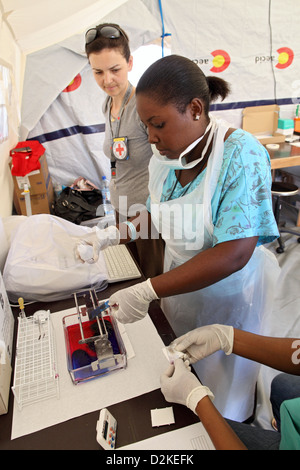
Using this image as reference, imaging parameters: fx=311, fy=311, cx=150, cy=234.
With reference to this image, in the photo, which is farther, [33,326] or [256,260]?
[256,260]

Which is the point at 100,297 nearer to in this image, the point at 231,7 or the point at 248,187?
the point at 248,187

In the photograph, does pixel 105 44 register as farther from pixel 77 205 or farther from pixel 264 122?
pixel 264 122

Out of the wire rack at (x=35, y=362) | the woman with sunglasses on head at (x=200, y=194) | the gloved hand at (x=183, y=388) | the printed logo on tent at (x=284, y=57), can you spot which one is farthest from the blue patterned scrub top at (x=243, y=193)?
the printed logo on tent at (x=284, y=57)

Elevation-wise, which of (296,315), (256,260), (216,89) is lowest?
(296,315)

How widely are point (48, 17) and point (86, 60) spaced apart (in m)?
0.46

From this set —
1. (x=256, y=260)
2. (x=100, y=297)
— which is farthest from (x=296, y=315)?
(x=100, y=297)

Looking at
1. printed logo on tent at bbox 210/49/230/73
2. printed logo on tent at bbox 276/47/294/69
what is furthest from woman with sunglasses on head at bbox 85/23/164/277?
printed logo on tent at bbox 276/47/294/69

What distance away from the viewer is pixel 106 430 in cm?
67

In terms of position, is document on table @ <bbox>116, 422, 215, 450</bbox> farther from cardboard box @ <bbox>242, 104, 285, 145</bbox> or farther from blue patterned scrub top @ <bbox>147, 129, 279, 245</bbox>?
cardboard box @ <bbox>242, 104, 285, 145</bbox>

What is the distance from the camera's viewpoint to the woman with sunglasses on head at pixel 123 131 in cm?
152

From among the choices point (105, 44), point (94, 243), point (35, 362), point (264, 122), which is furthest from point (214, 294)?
point (264, 122)

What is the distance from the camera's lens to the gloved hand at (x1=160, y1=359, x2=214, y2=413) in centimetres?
70

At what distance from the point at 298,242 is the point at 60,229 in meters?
2.37

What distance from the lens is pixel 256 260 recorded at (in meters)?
1.11
